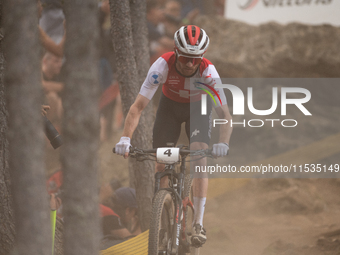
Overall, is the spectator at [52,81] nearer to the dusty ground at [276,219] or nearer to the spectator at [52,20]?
the spectator at [52,20]

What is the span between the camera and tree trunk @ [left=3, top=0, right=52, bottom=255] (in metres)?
2.29

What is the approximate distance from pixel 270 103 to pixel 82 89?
7854mm

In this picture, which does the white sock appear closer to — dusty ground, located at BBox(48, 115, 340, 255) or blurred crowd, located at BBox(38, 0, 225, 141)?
dusty ground, located at BBox(48, 115, 340, 255)

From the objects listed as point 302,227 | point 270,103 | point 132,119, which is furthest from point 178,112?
point 270,103

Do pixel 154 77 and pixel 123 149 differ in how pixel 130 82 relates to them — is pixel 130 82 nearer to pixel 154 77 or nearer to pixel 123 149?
pixel 154 77

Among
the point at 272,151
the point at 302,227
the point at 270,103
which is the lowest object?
the point at 302,227

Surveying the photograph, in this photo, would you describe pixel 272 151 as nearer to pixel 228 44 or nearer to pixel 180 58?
pixel 228 44

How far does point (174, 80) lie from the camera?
13.5 ft

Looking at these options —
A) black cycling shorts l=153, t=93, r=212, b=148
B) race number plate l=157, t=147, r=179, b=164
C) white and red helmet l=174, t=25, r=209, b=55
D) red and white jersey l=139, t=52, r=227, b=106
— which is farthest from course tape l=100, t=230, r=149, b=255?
white and red helmet l=174, t=25, r=209, b=55

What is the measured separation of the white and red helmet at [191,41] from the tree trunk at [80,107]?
152 cm

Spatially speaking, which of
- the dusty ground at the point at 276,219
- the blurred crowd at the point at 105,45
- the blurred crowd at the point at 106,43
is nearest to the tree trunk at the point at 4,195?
the dusty ground at the point at 276,219

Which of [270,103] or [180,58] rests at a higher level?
[180,58]

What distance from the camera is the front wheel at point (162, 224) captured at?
338 centimetres

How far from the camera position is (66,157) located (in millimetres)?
2328
